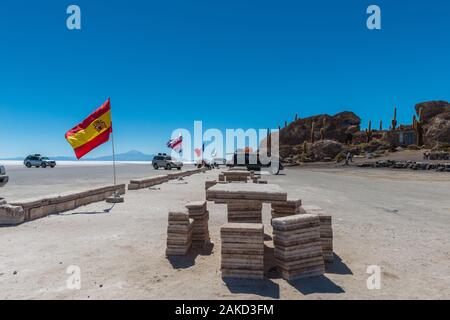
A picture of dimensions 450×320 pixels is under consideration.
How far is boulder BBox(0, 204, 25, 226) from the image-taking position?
848 cm

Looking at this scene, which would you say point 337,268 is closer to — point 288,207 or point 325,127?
point 288,207

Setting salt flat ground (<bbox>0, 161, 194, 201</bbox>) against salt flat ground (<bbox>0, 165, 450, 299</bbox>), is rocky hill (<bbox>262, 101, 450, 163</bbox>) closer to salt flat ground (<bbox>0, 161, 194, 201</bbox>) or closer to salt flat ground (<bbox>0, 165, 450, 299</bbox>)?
salt flat ground (<bbox>0, 161, 194, 201</bbox>)

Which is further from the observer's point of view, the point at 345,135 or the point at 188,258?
the point at 345,135

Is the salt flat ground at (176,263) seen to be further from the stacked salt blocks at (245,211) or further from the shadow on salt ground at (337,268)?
the stacked salt blocks at (245,211)

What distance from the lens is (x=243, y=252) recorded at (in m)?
4.84

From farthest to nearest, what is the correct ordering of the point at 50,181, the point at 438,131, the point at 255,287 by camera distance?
the point at 438,131 → the point at 50,181 → the point at 255,287

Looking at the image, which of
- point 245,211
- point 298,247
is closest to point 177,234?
point 245,211

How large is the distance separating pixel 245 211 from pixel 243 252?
5.88ft

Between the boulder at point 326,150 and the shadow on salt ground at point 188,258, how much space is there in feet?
259

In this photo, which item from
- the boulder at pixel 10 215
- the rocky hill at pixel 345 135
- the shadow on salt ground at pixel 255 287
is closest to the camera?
the shadow on salt ground at pixel 255 287

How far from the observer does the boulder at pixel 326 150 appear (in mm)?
82625

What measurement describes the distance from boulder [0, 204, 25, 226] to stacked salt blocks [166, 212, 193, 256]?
17.4 ft

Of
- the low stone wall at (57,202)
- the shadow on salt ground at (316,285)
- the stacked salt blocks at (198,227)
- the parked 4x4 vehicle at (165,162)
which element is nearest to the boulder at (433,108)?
the parked 4x4 vehicle at (165,162)

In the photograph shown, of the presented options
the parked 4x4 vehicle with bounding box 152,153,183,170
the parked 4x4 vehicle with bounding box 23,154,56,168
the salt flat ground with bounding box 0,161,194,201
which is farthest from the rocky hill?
the salt flat ground with bounding box 0,161,194,201
